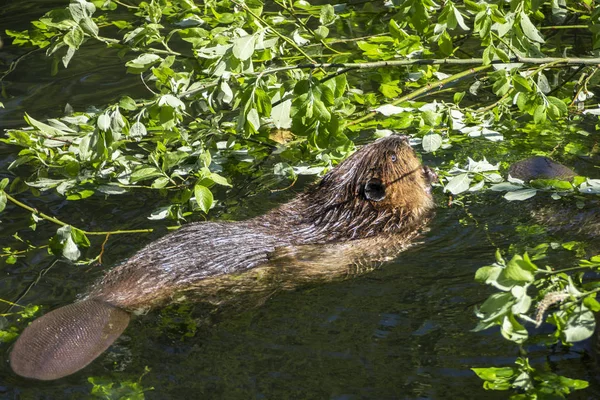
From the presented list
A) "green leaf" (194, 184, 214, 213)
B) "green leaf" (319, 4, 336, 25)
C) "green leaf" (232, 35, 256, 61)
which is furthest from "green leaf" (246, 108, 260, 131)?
"green leaf" (319, 4, 336, 25)

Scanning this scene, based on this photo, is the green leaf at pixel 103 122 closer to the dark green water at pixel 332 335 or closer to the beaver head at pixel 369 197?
the dark green water at pixel 332 335

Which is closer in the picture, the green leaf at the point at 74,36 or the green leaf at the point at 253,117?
the green leaf at the point at 253,117

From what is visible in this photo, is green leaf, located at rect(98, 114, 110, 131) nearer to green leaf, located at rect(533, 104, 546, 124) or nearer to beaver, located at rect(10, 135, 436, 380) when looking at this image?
beaver, located at rect(10, 135, 436, 380)

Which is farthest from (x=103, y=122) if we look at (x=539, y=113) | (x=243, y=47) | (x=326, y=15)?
(x=539, y=113)

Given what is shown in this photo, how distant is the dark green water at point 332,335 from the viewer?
333 cm

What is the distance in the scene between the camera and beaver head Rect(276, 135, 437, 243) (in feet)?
15.8

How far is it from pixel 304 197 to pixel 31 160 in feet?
5.45

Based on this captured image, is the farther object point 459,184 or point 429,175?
point 429,175

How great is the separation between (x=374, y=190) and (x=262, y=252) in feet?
2.80

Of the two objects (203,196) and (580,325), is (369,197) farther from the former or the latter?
(580,325)

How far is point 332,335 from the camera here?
3.67m

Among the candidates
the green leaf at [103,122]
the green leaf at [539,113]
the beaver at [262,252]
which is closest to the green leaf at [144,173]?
the beaver at [262,252]

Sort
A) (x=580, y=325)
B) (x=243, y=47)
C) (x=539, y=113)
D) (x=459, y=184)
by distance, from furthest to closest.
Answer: (x=459, y=184) < (x=539, y=113) < (x=243, y=47) < (x=580, y=325)

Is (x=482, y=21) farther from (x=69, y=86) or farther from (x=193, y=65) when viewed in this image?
(x=69, y=86)
